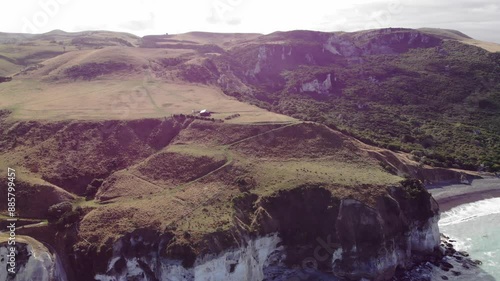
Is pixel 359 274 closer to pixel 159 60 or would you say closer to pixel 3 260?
pixel 3 260

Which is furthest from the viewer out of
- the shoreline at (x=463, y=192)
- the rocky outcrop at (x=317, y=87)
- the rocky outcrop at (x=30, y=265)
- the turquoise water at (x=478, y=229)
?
the rocky outcrop at (x=317, y=87)

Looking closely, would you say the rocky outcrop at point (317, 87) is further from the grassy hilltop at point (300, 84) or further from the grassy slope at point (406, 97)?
the grassy slope at point (406, 97)

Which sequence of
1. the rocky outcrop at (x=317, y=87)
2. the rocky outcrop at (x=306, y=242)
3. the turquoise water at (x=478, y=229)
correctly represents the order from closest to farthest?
1. the rocky outcrop at (x=306, y=242)
2. the turquoise water at (x=478, y=229)
3. the rocky outcrop at (x=317, y=87)

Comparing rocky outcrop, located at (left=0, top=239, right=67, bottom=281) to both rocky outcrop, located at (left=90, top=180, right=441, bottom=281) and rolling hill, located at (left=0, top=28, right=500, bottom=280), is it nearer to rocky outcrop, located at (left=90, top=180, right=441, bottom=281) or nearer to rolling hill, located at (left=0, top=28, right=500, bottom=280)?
rolling hill, located at (left=0, top=28, right=500, bottom=280)

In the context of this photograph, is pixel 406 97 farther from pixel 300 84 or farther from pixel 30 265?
Result: pixel 30 265

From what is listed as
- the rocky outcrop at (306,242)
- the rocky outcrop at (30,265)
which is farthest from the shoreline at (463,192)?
the rocky outcrop at (30,265)

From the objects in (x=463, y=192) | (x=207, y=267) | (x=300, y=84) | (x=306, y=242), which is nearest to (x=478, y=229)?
(x=463, y=192)
